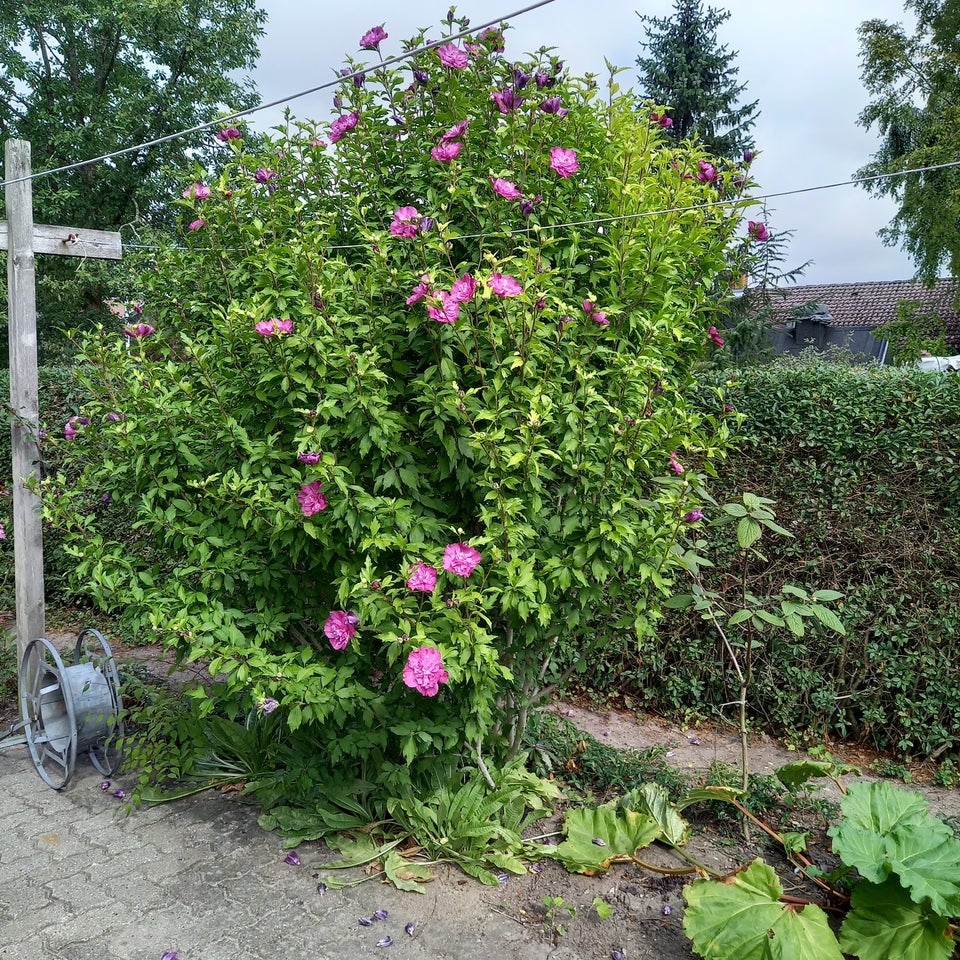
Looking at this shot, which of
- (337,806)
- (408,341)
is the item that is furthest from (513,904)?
(408,341)

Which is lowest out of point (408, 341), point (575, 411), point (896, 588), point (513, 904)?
point (513, 904)

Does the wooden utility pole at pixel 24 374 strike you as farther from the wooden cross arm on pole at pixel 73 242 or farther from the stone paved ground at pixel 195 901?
the stone paved ground at pixel 195 901

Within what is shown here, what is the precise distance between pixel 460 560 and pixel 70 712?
2.15m

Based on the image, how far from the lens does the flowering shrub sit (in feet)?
8.84

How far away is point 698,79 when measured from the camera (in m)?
14.7

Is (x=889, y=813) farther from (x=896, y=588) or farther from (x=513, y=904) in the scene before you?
(x=896, y=588)

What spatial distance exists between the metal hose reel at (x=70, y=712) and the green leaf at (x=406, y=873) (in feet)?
4.71

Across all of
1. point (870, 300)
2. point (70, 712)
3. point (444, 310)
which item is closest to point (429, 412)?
point (444, 310)

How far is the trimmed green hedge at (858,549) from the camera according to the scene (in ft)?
13.4

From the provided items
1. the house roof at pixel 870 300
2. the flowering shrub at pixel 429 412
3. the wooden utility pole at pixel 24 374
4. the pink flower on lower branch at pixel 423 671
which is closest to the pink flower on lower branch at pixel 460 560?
the flowering shrub at pixel 429 412

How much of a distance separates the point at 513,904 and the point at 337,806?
2.83 ft

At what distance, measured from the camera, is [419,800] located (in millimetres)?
3094

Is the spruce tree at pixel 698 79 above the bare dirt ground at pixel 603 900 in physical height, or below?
above

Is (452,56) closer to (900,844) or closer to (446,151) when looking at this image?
(446,151)
